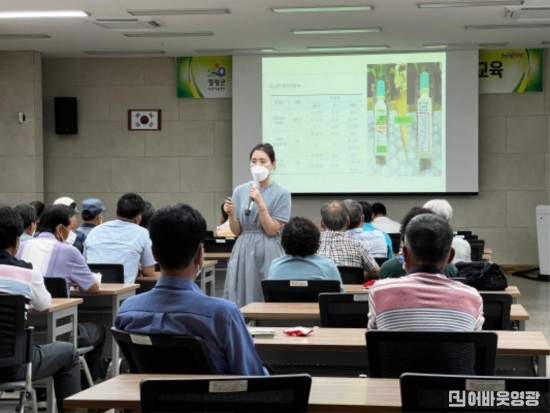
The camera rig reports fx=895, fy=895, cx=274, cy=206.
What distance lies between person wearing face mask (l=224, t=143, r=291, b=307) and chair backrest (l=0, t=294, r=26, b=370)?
2.00 metres

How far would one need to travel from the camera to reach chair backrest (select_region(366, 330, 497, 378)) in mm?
2594

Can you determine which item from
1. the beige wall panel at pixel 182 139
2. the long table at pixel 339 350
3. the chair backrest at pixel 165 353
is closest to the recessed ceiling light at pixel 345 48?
the beige wall panel at pixel 182 139

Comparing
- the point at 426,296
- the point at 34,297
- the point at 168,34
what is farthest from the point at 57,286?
the point at 168,34

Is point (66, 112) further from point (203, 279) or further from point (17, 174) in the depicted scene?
point (203, 279)

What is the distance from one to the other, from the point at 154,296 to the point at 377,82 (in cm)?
1016

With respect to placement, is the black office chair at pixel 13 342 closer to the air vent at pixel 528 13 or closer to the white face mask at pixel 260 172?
the white face mask at pixel 260 172

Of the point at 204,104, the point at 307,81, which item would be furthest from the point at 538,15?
the point at 204,104

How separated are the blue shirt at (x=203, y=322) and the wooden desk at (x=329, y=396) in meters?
0.16

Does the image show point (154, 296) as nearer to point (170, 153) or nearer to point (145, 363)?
point (145, 363)

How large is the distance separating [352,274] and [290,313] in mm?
1545

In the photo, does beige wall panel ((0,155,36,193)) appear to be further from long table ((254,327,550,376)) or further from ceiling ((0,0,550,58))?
long table ((254,327,550,376))

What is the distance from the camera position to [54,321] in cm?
450

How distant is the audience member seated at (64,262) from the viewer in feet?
16.8

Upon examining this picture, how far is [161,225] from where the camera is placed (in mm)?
2627
